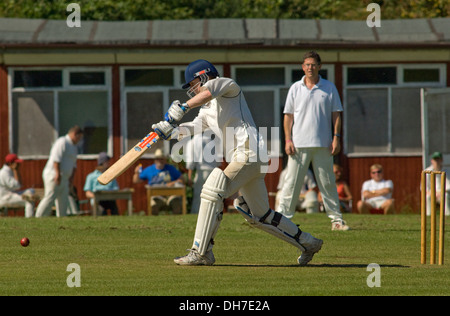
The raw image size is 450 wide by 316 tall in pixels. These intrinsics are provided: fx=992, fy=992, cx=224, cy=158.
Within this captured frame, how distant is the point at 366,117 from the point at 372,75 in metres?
0.91

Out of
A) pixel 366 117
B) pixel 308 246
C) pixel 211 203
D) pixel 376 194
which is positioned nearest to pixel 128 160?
pixel 211 203

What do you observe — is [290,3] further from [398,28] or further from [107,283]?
[107,283]

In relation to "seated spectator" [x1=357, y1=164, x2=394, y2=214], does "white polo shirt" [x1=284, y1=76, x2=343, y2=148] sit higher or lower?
higher

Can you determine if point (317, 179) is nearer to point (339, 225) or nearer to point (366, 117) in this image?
point (339, 225)

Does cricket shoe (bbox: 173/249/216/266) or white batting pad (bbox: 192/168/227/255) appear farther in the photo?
cricket shoe (bbox: 173/249/216/266)

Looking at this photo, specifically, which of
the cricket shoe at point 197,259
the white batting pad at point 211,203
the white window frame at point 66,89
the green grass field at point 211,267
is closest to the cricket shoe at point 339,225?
the green grass field at point 211,267

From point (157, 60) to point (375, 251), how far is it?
11.2 meters

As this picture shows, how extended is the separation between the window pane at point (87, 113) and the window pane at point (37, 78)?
1.33 feet

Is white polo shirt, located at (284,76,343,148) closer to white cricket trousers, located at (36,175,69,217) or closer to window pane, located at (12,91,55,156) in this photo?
white cricket trousers, located at (36,175,69,217)

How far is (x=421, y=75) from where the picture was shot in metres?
21.2

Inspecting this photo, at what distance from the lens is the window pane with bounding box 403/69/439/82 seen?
69.6 feet

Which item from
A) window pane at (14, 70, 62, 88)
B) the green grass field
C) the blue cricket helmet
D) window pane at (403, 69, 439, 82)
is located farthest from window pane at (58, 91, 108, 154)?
the blue cricket helmet

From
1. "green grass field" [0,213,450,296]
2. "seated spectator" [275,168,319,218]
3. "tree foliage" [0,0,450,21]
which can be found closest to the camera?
"green grass field" [0,213,450,296]

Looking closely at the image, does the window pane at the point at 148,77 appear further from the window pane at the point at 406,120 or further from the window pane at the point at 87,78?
the window pane at the point at 406,120
